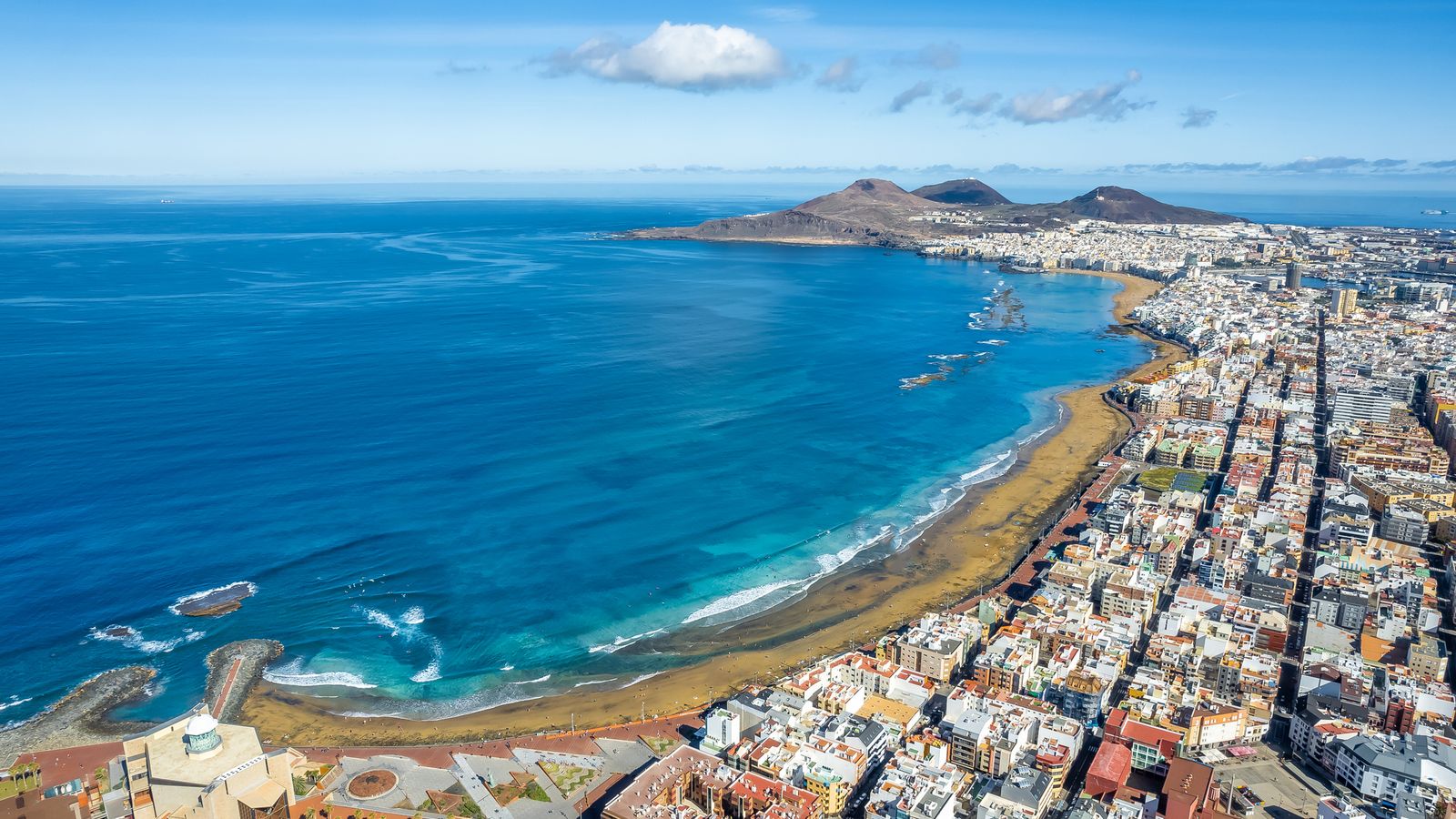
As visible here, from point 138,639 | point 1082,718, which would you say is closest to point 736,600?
Result: point 1082,718

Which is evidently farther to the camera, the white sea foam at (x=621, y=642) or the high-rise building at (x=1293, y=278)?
the high-rise building at (x=1293, y=278)

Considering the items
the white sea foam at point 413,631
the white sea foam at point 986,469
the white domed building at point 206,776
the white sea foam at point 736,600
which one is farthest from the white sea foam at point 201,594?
the white sea foam at point 986,469

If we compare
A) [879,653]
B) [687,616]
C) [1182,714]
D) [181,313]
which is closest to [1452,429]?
[1182,714]

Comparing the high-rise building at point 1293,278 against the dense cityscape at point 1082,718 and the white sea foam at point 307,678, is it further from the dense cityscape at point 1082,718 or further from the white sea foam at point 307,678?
the white sea foam at point 307,678

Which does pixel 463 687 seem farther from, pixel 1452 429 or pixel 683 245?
pixel 683 245

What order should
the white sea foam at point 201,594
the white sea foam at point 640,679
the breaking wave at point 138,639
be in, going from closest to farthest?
the white sea foam at point 640,679, the breaking wave at point 138,639, the white sea foam at point 201,594

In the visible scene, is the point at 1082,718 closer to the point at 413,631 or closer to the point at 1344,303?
the point at 413,631

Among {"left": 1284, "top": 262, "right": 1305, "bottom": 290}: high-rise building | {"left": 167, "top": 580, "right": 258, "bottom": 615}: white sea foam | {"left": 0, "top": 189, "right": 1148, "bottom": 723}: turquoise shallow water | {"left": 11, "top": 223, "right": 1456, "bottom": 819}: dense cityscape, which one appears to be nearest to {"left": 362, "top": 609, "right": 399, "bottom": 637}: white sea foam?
{"left": 0, "top": 189, "right": 1148, "bottom": 723}: turquoise shallow water
